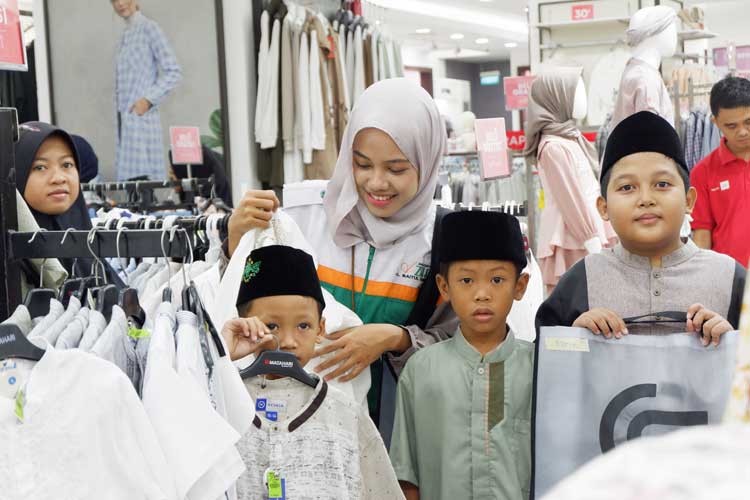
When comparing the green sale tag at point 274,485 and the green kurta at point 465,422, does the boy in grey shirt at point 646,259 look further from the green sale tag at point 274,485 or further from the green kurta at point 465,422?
the green sale tag at point 274,485

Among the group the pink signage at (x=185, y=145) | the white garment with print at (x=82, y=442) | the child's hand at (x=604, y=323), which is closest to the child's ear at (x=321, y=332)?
the child's hand at (x=604, y=323)

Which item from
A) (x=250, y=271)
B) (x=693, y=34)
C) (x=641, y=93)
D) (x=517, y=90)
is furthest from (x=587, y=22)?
(x=250, y=271)

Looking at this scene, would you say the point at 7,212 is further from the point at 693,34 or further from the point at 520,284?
the point at 693,34

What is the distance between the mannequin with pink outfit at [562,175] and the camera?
4316 mm

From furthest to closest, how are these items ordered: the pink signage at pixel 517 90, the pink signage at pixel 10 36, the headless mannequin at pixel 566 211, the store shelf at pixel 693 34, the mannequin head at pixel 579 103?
the store shelf at pixel 693 34 → the pink signage at pixel 517 90 → the mannequin head at pixel 579 103 → the headless mannequin at pixel 566 211 → the pink signage at pixel 10 36

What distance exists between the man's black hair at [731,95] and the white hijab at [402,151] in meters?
2.25

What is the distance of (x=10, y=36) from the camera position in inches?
93.9

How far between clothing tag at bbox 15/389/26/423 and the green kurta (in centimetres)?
93

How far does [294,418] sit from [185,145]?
13.0 feet

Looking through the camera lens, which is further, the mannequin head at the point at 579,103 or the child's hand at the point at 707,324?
the mannequin head at the point at 579,103

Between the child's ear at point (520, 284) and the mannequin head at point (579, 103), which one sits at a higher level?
the mannequin head at point (579, 103)

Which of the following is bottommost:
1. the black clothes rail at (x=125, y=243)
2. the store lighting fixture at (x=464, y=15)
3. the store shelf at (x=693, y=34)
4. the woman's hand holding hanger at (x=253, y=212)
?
the black clothes rail at (x=125, y=243)

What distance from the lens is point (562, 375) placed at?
72.4 inches

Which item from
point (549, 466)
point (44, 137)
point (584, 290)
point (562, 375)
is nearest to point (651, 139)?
point (584, 290)
